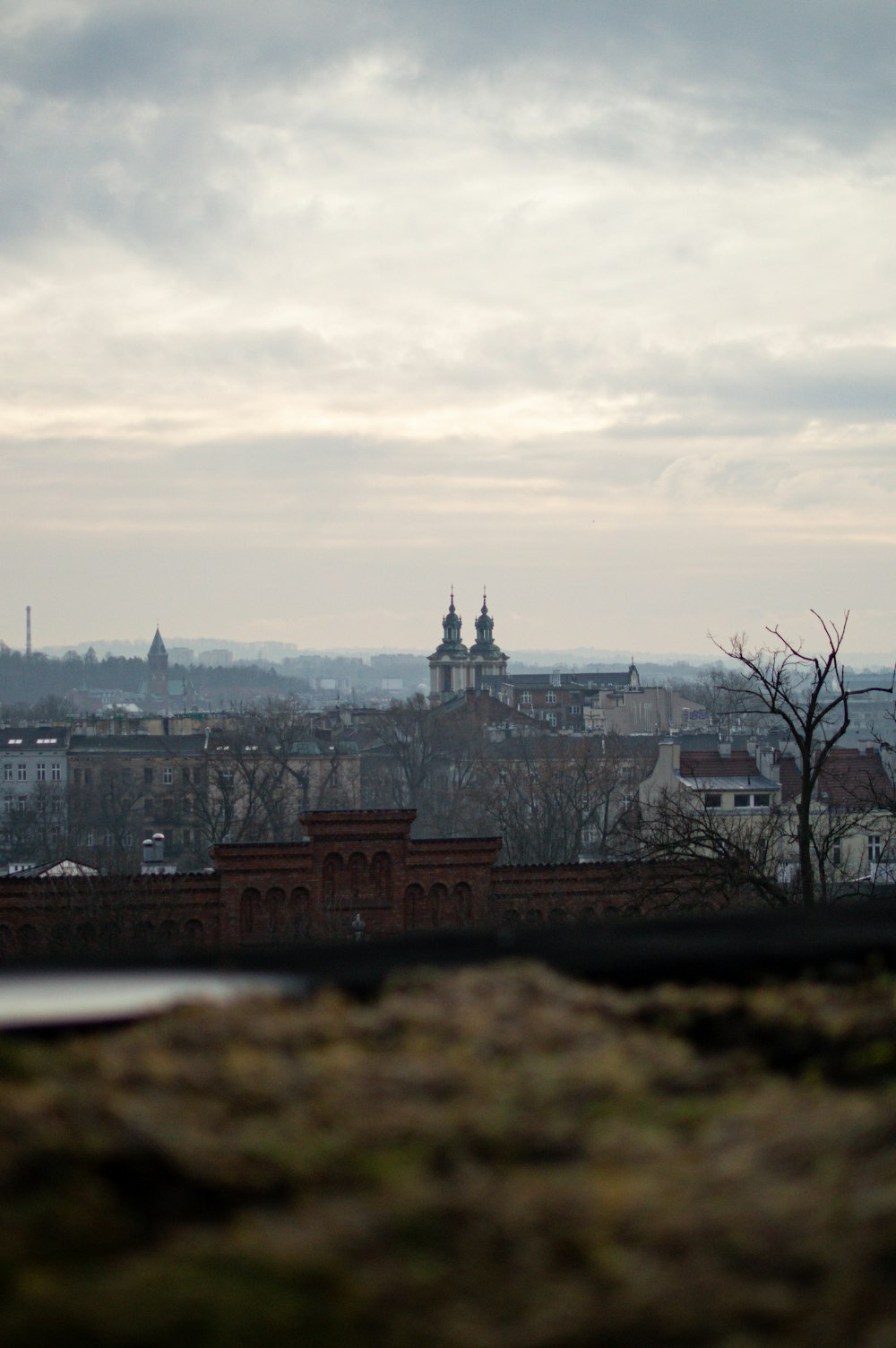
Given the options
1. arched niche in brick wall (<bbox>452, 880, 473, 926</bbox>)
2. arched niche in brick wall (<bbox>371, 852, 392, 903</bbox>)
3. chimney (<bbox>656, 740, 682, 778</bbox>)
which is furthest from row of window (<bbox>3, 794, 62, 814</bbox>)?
arched niche in brick wall (<bbox>452, 880, 473, 926</bbox>)

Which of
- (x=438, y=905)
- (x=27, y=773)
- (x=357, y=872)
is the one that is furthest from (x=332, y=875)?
(x=27, y=773)

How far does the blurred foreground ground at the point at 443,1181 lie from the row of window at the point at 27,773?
71.9 meters

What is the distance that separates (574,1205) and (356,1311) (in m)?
0.36

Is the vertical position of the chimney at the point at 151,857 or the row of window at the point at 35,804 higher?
the chimney at the point at 151,857

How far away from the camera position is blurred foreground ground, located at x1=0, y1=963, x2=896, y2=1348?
1.86m

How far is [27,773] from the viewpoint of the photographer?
72.9m

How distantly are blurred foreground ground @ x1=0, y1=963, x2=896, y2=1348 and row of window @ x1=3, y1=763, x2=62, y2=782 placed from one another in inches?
2829

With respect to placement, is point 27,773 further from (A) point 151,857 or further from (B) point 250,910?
(B) point 250,910

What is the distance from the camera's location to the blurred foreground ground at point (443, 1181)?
6.11ft

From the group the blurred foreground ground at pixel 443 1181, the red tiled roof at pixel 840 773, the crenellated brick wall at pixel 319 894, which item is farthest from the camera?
the red tiled roof at pixel 840 773

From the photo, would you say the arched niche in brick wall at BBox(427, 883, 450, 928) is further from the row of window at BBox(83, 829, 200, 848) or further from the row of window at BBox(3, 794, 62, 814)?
the row of window at BBox(3, 794, 62, 814)

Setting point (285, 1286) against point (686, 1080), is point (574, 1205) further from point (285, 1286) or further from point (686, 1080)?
point (686, 1080)

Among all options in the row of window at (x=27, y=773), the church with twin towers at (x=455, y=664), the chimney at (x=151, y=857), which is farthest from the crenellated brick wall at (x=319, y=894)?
the church with twin towers at (x=455, y=664)

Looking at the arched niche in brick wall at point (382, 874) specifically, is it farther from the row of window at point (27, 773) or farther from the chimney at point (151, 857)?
the row of window at point (27, 773)
